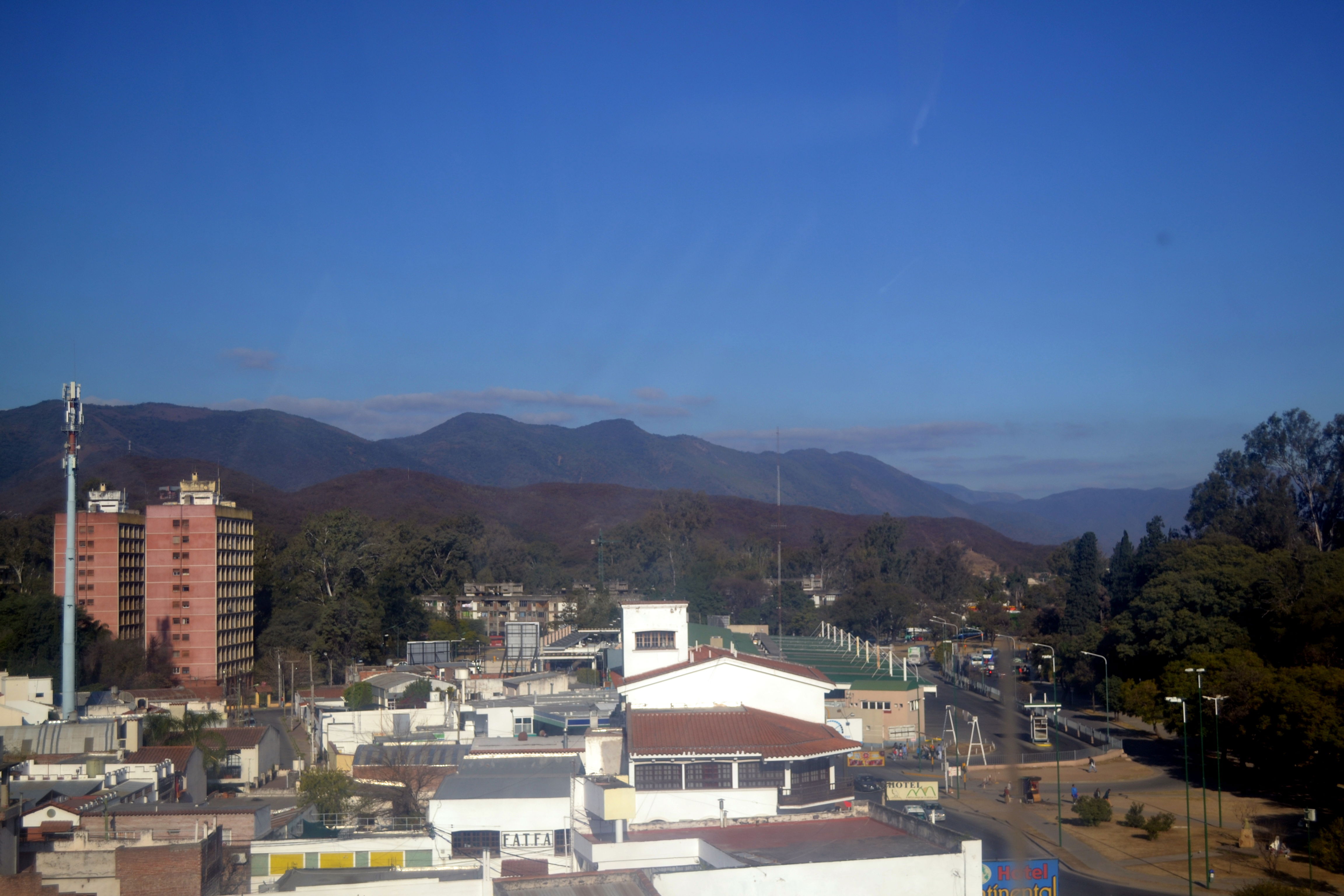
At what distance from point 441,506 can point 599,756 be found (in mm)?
121511

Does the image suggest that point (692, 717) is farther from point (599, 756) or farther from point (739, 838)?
point (739, 838)

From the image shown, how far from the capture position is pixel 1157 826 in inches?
809

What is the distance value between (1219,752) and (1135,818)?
9.93 ft

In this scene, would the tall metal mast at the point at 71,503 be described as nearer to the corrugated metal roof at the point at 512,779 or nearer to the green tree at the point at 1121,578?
the corrugated metal roof at the point at 512,779

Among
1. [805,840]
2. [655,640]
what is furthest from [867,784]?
[805,840]

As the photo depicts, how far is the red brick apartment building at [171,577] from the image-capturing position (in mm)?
43156

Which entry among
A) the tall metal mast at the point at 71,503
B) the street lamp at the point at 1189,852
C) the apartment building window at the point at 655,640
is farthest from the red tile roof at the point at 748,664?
the tall metal mast at the point at 71,503

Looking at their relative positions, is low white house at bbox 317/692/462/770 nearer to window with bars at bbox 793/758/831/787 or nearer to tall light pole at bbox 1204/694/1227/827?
window with bars at bbox 793/758/831/787

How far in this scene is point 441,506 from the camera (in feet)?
445

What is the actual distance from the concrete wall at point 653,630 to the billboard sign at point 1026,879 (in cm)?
1045

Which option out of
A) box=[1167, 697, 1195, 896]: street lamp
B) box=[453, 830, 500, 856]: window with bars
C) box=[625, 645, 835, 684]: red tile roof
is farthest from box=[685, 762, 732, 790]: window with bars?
box=[1167, 697, 1195, 896]: street lamp

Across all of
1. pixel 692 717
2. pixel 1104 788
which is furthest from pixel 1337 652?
pixel 692 717

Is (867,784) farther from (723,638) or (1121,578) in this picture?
(1121,578)

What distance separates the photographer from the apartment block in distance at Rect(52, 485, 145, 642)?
141ft
